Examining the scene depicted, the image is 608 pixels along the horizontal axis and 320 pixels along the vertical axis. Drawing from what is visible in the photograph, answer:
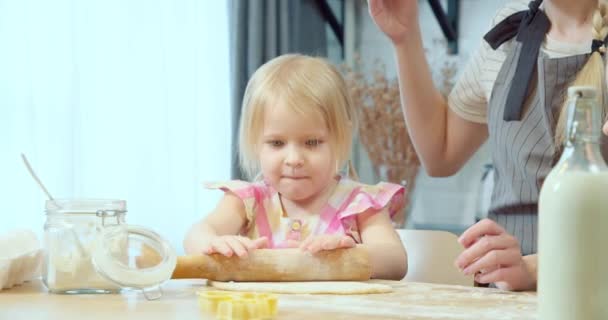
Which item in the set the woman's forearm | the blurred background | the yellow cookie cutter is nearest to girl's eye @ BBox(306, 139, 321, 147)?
the woman's forearm

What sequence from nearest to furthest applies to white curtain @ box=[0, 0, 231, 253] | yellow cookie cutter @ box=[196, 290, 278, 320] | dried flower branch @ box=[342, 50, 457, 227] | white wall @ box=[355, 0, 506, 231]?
yellow cookie cutter @ box=[196, 290, 278, 320] → white curtain @ box=[0, 0, 231, 253] → dried flower branch @ box=[342, 50, 457, 227] → white wall @ box=[355, 0, 506, 231]

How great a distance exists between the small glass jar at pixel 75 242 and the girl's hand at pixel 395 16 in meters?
0.60

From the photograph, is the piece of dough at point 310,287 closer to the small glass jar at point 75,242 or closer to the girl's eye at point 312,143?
the small glass jar at point 75,242

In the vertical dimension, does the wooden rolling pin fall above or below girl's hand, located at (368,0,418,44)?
below

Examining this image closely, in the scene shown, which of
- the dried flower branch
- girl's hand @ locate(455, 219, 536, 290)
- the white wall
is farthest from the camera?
the white wall

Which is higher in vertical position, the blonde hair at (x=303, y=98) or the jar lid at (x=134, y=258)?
the blonde hair at (x=303, y=98)

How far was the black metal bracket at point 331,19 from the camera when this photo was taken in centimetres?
390

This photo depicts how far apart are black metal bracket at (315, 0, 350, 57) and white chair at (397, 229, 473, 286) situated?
2546 millimetres

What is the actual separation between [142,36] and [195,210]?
64cm

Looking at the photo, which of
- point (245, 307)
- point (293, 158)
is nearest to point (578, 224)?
point (245, 307)

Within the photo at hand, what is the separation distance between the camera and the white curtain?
88.4 inches

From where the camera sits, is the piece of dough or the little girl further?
the little girl

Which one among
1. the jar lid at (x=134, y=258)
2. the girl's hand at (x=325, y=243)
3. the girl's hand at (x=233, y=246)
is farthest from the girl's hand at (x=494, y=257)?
the jar lid at (x=134, y=258)

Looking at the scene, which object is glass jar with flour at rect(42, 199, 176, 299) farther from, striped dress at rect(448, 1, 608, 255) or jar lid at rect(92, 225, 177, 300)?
striped dress at rect(448, 1, 608, 255)
